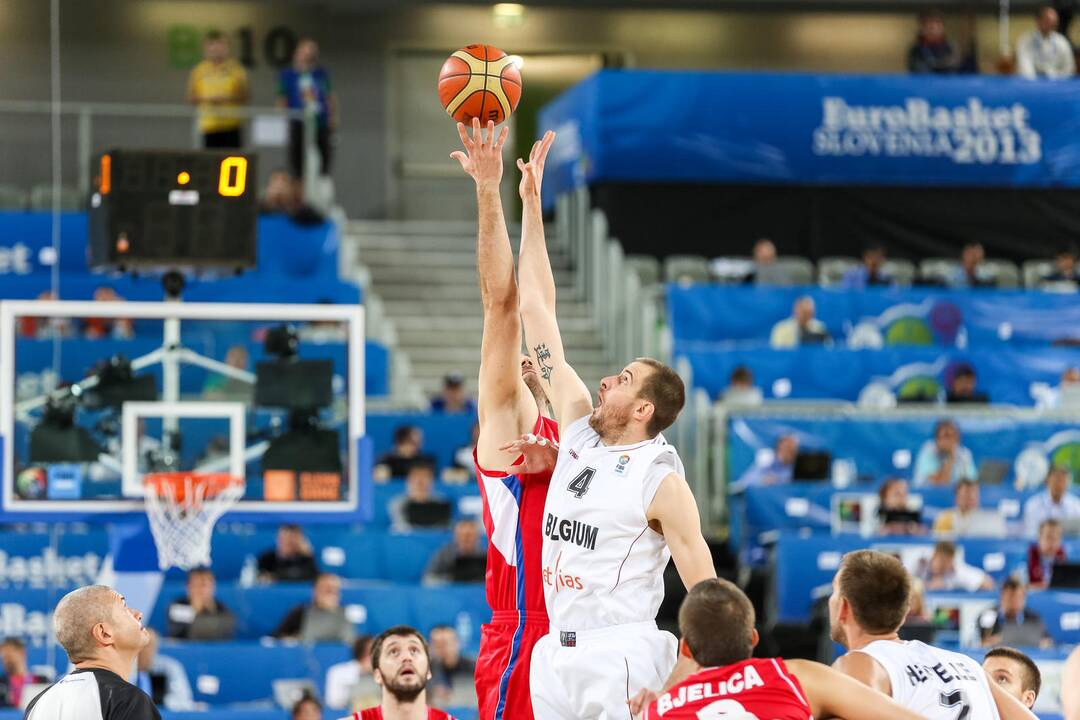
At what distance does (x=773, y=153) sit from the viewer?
61.9ft

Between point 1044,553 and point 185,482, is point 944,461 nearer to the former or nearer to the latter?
point 1044,553

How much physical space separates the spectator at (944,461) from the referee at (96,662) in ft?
32.1

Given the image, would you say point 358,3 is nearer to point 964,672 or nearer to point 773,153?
point 773,153

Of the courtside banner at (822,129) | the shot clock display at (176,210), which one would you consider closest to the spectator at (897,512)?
the shot clock display at (176,210)

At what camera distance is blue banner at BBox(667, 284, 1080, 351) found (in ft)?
54.8

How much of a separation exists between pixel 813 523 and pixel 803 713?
9.28 metres

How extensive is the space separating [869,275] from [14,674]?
9.34 m

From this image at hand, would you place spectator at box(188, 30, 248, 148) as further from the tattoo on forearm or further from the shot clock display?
the tattoo on forearm

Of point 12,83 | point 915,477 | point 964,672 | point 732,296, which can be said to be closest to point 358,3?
point 12,83

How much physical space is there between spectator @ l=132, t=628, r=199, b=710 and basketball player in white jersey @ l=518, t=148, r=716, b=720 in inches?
225

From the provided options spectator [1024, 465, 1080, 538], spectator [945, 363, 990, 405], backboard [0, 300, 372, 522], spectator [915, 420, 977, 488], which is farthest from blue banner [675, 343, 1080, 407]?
backboard [0, 300, 372, 522]

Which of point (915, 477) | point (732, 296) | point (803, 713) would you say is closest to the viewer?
point (803, 713)

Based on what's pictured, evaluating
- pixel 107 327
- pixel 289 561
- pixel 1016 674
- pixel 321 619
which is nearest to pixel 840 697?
pixel 1016 674

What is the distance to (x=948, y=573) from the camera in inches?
520
